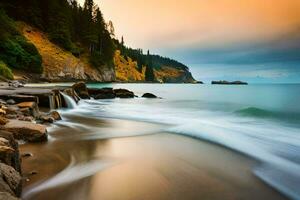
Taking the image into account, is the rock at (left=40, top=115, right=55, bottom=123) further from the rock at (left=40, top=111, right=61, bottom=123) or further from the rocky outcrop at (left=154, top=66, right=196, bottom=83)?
the rocky outcrop at (left=154, top=66, right=196, bottom=83)

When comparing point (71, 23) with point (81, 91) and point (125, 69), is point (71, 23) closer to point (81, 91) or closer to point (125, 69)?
point (125, 69)

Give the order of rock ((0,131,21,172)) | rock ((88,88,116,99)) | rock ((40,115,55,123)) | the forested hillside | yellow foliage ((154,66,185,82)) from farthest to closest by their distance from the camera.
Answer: yellow foliage ((154,66,185,82)) → the forested hillside → rock ((88,88,116,99)) → rock ((40,115,55,123)) → rock ((0,131,21,172))

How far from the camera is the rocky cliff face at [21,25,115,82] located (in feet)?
162

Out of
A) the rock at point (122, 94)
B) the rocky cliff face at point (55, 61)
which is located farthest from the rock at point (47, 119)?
the rocky cliff face at point (55, 61)

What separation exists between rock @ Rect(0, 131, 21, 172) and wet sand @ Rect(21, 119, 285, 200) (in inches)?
19.7

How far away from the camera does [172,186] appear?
562 cm

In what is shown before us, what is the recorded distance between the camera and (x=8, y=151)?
4844 millimetres

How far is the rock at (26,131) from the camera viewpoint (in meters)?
7.94

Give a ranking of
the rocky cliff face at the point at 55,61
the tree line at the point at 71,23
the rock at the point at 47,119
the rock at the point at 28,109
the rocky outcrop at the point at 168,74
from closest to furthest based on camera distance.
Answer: the rock at the point at 28,109 → the rock at the point at 47,119 → the rocky cliff face at the point at 55,61 → the tree line at the point at 71,23 → the rocky outcrop at the point at 168,74

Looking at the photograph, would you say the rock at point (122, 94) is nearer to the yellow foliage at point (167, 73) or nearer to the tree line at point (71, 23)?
the tree line at point (71, 23)

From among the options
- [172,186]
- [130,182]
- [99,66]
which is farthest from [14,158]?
[99,66]

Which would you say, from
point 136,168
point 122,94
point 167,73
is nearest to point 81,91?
point 122,94

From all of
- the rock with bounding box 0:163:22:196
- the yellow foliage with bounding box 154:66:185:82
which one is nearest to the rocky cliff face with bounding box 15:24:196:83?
the rock with bounding box 0:163:22:196

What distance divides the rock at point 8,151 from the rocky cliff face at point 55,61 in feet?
138
